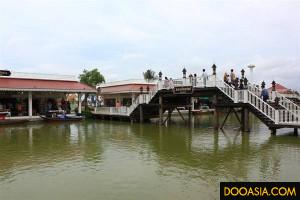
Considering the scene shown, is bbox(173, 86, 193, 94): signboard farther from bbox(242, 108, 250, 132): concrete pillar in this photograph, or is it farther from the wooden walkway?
bbox(242, 108, 250, 132): concrete pillar

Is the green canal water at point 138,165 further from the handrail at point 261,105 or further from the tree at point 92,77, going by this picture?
the tree at point 92,77

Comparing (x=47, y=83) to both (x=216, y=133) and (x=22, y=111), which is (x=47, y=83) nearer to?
(x=22, y=111)

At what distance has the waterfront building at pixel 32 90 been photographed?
3097 cm

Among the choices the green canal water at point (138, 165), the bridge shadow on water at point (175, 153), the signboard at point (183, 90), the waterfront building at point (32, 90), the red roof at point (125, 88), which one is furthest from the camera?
the red roof at point (125, 88)

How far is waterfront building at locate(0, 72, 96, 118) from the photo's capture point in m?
31.0

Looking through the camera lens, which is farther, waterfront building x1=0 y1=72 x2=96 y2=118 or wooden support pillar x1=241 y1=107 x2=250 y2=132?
waterfront building x1=0 y1=72 x2=96 y2=118

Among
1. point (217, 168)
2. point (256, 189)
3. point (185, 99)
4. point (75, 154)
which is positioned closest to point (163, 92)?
point (185, 99)

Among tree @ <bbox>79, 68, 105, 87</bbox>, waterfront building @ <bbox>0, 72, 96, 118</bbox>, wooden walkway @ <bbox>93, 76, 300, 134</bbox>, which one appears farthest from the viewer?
tree @ <bbox>79, 68, 105, 87</bbox>

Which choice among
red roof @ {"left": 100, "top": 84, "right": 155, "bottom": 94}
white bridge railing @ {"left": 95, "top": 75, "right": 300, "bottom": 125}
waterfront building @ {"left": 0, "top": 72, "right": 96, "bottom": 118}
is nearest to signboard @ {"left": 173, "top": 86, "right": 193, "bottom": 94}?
white bridge railing @ {"left": 95, "top": 75, "right": 300, "bottom": 125}

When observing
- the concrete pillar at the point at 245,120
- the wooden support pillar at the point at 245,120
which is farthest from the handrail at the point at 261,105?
the concrete pillar at the point at 245,120

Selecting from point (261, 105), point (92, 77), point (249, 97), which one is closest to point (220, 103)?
point (249, 97)

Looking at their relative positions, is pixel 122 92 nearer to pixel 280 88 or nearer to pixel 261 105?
pixel 261 105

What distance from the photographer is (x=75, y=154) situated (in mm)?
14883

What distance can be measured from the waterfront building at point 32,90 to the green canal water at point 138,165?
12068mm
